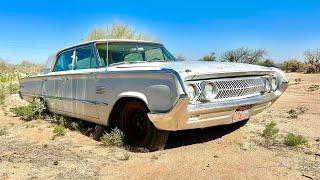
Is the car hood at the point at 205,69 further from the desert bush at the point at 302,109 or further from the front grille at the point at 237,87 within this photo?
the desert bush at the point at 302,109

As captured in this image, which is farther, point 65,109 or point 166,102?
point 65,109

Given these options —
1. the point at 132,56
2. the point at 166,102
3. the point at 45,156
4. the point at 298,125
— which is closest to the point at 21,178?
the point at 45,156

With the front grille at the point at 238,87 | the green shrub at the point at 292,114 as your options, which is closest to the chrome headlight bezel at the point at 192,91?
the front grille at the point at 238,87

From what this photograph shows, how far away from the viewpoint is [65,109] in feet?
24.2

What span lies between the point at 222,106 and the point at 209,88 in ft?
0.85

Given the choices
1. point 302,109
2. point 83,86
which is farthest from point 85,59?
point 302,109

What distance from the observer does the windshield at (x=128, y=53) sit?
21.5 feet

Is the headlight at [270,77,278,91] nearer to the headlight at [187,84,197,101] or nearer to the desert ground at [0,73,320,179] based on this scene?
the desert ground at [0,73,320,179]

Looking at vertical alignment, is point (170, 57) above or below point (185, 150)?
above

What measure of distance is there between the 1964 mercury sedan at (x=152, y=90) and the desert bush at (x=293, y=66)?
18.8 meters

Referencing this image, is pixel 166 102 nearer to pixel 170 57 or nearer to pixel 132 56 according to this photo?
pixel 132 56

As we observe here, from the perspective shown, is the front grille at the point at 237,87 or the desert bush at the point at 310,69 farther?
the desert bush at the point at 310,69

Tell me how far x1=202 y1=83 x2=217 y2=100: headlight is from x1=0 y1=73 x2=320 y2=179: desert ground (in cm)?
70

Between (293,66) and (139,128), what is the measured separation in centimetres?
2100
